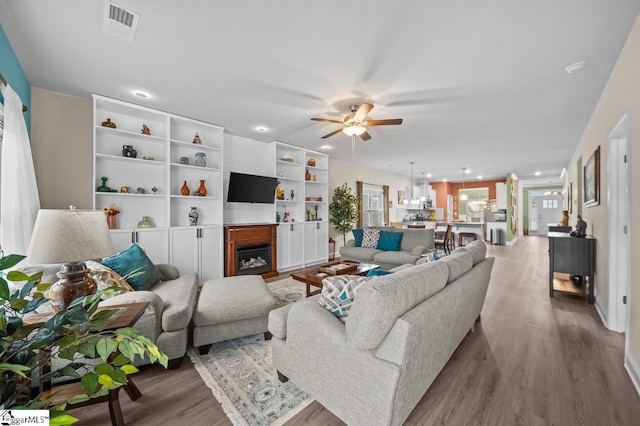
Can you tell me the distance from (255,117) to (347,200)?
3310mm

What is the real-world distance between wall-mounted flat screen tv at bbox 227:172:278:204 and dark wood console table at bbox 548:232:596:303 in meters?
4.49

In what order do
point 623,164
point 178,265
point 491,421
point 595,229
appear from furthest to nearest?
point 178,265 → point 595,229 → point 623,164 → point 491,421

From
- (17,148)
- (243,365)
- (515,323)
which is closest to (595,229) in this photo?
(515,323)

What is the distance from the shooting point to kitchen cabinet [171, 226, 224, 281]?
3.93 meters

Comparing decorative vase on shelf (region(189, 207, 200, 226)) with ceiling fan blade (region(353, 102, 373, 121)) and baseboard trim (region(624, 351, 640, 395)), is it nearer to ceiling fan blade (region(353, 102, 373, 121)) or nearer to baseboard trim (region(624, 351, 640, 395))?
ceiling fan blade (region(353, 102, 373, 121))

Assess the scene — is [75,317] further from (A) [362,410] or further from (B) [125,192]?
(B) [125,192]

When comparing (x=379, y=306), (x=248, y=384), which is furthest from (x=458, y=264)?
(x=248, y=384)

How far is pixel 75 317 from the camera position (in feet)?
2.26

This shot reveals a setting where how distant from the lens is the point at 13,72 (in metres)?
2.42

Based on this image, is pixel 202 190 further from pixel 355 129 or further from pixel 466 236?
pixel 466 236

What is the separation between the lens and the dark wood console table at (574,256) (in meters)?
3.41

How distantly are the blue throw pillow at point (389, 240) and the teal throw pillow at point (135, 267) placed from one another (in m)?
3.81

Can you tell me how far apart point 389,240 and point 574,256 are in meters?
2.61

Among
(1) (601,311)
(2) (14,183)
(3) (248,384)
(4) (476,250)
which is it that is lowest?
(3) (248,384)
